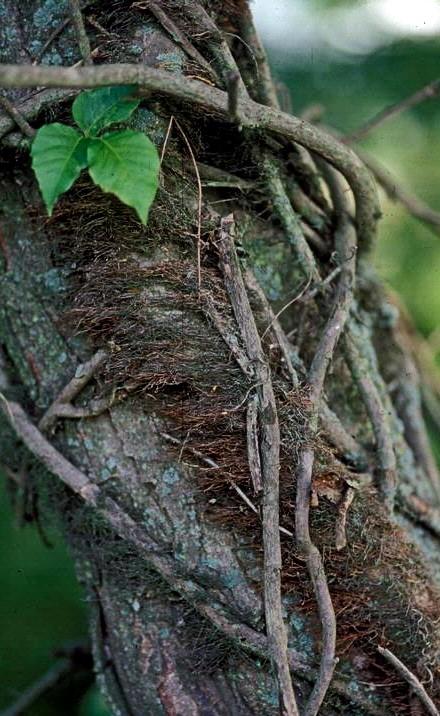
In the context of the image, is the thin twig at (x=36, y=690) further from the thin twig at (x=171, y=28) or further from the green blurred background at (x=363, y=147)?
the thin twig at (x=171, y=28)

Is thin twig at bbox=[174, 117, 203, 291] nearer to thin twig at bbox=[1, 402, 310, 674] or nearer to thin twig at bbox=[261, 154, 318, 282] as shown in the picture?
thin twig at bbox=[261, 154, 318, 282]

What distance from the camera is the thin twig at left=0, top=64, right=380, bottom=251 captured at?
0.81m

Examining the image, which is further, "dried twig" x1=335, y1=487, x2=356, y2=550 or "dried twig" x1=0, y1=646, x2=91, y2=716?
"dried twig" x1=0, y1=646, x2=91, y2=716

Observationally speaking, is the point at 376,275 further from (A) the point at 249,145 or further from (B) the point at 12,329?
(B) the point at 12,329

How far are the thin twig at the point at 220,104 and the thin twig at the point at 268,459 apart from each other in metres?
0.16

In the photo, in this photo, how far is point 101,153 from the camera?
0.96 metres

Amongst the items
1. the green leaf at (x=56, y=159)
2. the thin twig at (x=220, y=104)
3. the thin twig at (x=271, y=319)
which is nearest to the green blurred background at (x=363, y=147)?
the thin twig at (x=220, y=104)

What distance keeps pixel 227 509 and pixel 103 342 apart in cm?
29

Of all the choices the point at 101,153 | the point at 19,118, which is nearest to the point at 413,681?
the point at 101,153

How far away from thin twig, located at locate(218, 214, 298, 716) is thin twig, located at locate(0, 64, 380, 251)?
0.16 m

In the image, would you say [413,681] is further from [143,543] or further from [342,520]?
[143,543]

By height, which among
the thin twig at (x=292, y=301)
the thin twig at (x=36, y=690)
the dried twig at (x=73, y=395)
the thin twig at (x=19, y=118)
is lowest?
the thin twig at (x=36, y=690)

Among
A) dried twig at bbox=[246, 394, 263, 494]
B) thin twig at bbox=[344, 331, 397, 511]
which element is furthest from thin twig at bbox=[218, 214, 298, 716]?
thin twig at bbox=[344, 331, 397, 511]

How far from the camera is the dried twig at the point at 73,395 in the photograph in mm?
1097
